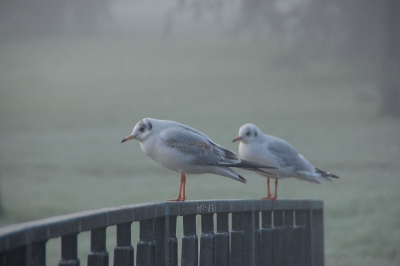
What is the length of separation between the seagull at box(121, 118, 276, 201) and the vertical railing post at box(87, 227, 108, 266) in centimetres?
139

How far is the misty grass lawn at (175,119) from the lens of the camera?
1145 centimetres

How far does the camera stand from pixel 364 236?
33.2 feet

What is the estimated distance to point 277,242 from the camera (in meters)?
4.11

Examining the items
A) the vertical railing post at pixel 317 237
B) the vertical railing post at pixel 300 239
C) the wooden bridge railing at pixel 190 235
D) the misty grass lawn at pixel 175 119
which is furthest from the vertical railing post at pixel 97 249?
the misty grass lawn at pixel 175 119

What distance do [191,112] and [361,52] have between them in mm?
4917

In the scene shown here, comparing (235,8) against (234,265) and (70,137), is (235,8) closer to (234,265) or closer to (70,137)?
(70,137)

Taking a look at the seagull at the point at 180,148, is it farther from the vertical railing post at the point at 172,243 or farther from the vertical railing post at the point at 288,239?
the vertical railing post at the point at 172,243

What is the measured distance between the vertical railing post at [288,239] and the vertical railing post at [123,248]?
6.38 feet

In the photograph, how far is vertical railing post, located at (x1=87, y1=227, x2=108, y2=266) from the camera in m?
2.26

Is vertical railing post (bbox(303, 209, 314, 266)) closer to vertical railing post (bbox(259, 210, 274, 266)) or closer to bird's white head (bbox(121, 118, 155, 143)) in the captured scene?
vertical railing post (bbox(259, 210, 274, 266))

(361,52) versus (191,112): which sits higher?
(361,52)

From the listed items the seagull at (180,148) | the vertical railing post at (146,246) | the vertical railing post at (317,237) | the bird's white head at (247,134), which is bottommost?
the vertical railing post at (317,237)

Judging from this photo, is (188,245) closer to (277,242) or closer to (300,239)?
(277,242)

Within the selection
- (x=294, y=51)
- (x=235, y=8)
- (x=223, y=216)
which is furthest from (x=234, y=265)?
(x=294, y=51)
